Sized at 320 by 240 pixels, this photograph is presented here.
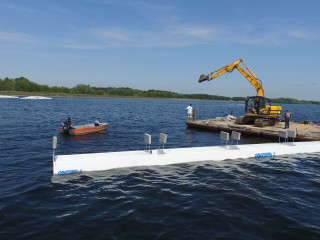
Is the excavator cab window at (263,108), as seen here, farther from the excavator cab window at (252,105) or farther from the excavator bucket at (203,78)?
the excavator bucket at (203,78)

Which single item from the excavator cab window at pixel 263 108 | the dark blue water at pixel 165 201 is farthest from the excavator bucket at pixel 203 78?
Answer: the dark blue water at pixel 165 201

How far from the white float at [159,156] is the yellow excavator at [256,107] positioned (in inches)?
359

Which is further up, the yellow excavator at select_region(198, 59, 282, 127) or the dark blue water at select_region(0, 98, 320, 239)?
the yellow excavator at select_region(198, 59, 282, 127)

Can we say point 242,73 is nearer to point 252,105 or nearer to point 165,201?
point 252,105

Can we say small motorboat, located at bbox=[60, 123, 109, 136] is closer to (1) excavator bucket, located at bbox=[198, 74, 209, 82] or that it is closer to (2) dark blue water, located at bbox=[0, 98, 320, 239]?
(2) dark blue water, located at bbox=[0, 98, 320, 239]

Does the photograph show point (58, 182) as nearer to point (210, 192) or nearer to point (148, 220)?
point (148, 220)

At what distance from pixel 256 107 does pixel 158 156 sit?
668 inches

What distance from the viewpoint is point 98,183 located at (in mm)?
9391

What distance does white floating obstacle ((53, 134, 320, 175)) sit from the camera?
407 inches

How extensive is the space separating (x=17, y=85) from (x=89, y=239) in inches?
6797

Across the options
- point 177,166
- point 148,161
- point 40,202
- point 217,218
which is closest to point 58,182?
point 40,202

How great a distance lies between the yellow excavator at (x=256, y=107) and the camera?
24.5 meters

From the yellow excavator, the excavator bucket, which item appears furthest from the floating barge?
the excavator bucket

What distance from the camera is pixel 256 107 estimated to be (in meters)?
24.7
